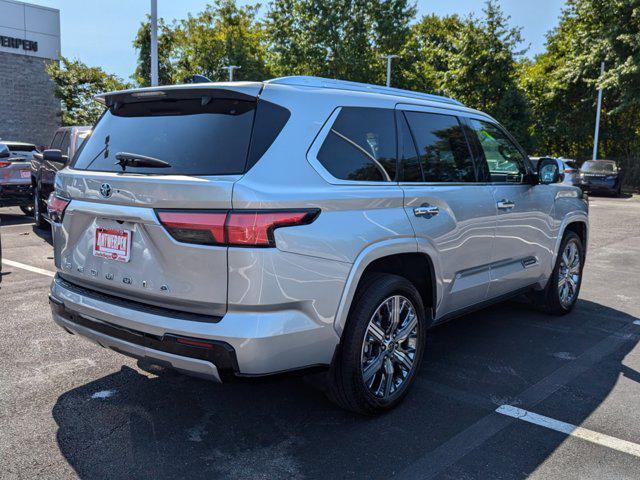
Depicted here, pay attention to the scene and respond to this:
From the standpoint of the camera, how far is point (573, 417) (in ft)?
11.6

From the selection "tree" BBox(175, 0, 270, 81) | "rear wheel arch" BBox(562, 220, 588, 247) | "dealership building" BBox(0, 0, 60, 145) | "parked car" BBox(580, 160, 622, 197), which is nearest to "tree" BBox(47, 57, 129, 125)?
"dealership building" BBox(0, 0, 60, 145)

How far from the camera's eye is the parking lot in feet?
9.67

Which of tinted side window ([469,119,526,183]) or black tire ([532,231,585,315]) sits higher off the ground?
tinted side window ([469,119,526,183])

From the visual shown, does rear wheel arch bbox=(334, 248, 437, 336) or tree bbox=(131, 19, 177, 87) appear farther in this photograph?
tree bbox=(131, 19, 177, 87)

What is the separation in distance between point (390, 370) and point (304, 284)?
1026 millimetres

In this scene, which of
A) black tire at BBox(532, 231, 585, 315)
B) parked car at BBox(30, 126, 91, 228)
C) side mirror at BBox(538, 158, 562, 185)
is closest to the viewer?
side mirror at BBox(538, 158, 562, 185)

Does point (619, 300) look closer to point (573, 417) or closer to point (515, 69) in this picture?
point (573, 417)

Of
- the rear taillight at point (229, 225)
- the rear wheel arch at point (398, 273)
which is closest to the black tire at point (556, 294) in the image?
the rear wheel arch at point (398, 273)

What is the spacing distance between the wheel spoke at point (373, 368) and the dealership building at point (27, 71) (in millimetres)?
32306

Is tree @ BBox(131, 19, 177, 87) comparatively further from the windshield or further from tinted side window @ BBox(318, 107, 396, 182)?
tinted side window @ BBox(318, 107, 396, 182)

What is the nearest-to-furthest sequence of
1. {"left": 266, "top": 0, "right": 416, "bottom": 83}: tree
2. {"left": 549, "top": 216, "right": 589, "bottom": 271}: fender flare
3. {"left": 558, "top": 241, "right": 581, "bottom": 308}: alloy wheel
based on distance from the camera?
1. {"left": 549, "top": 216, "right": 589, "bottom": 271}: fender flare
2. {"left": 558, "top": 241, "right": 581, "bottom": 308}: alloy wheel
3. {"left": 266, "top": 0, "right": 416, "bottom": 83}: tree

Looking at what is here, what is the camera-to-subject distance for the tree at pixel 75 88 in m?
31.5

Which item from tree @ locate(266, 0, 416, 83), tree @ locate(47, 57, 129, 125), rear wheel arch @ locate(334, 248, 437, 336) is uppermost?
tree @ locate(266, 0, 416, 83)

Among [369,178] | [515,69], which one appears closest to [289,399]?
[369,178]
